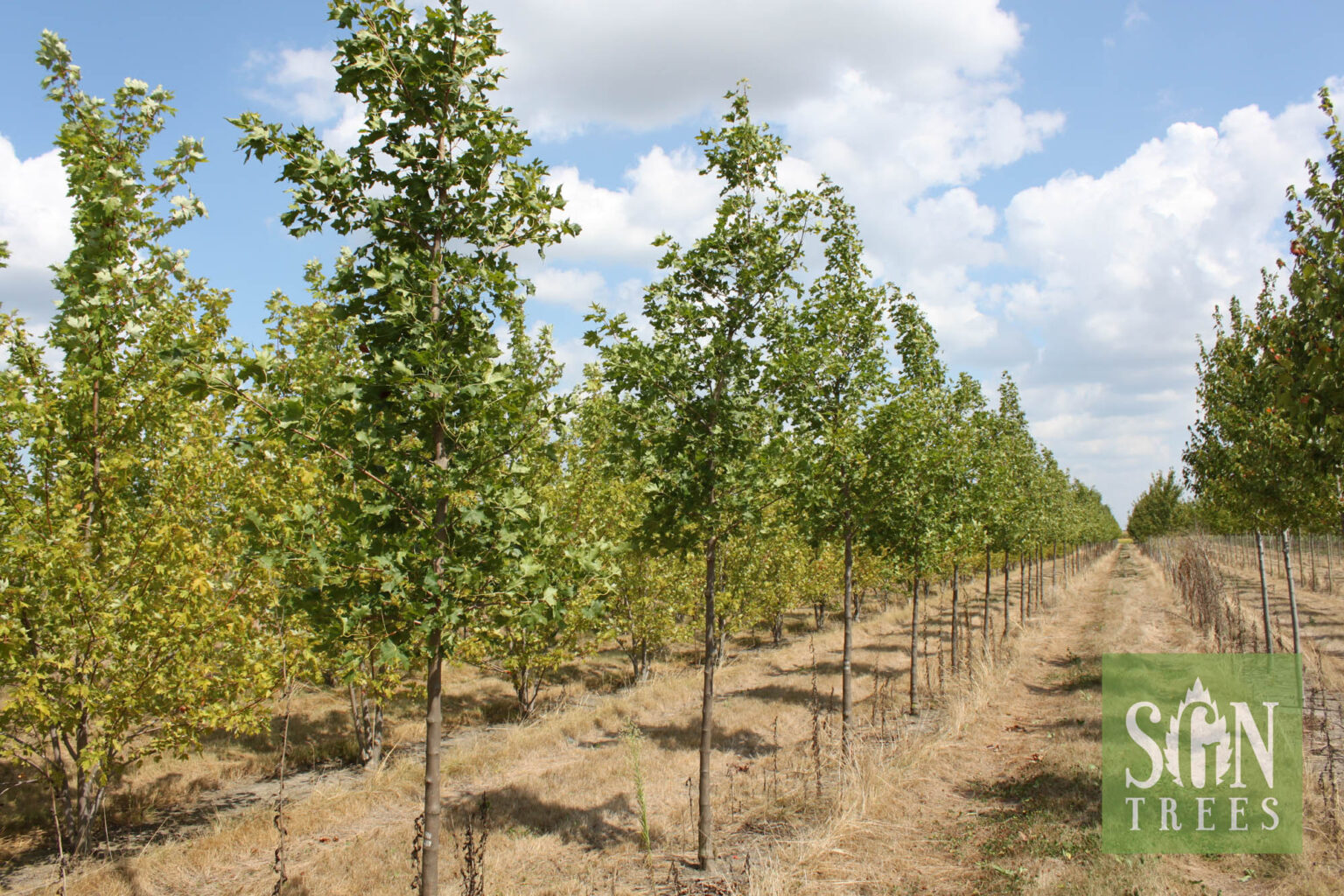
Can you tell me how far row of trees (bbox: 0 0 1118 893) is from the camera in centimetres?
531

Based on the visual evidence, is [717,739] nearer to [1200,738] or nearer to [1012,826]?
[1012,826]

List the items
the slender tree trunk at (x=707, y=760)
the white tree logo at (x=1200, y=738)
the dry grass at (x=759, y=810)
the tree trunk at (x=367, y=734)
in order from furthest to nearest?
the tree trunk at (x=367, y=734)
the white tree logo at (x=1200, y=738)
the slender tree trunk at (x=707, y=760)
the dry grass at (x=759, y=810)

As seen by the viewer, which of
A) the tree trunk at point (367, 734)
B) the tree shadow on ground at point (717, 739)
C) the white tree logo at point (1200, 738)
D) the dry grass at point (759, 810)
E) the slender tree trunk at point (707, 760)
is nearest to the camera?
the dry grass at point (759, 810)

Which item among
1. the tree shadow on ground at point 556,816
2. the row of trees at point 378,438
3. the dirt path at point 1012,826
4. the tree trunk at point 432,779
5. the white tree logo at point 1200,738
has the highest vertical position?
the row of trees at point 378,438

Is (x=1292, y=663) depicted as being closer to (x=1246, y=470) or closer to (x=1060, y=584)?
(x=1246, y=470)

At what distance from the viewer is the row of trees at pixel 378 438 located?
209 inches

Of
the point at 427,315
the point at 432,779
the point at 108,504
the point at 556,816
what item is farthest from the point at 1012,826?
the point at 108,504

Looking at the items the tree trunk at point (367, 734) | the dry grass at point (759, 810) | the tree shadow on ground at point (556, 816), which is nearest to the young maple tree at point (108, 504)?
the dry grass at point (759, 810)

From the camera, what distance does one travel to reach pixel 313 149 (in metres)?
5.41

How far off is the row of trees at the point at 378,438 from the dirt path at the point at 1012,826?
6.12ft

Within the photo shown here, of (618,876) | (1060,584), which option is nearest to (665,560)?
(618,876)

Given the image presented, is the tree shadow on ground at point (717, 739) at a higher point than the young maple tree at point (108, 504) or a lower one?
lower

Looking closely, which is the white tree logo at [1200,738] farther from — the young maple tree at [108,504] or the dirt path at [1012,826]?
the young maple tree at [108,504]

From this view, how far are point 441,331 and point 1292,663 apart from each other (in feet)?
60.6
